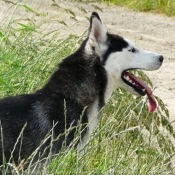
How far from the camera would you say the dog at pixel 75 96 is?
5.11 m

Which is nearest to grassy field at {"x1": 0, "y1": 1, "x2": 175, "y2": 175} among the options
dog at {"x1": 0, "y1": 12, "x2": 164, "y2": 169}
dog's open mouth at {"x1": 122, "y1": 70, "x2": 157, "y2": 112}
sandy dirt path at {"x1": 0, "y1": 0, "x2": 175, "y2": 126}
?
dog's open mouth at {"x1": 122, "y1": 70, "x2": 157, "y2": 112}

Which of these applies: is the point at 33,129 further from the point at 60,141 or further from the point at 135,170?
the point at 135,170

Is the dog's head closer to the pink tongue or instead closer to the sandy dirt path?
the pink tongue

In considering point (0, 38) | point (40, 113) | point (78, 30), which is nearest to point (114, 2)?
point (78, 30)

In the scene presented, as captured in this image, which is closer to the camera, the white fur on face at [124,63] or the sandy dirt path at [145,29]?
the white fur on face at [124,63]

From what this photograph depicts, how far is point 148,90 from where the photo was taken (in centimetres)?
602

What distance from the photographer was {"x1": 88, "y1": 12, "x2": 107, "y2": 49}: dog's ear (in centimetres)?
571

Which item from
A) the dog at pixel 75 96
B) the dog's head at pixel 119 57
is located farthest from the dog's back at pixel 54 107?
the dog's head at pixel 119 57

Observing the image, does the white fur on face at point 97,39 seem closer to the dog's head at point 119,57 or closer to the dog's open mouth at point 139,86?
the dog's head at point 119,57

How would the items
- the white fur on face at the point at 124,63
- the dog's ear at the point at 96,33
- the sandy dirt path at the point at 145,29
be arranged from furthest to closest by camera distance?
the sandy dirt path at the point at 145,29 → the white fur on face at the point at 124,63 → the dog's ear at the point at 96,33

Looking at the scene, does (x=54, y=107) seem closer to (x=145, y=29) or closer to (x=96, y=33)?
(x=96, y=33)

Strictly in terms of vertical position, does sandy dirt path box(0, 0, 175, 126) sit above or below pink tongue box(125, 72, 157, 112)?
below

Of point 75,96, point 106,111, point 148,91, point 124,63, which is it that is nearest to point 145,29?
point 106,111

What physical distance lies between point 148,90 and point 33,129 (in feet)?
4.26
